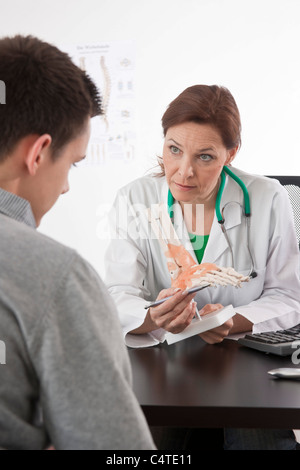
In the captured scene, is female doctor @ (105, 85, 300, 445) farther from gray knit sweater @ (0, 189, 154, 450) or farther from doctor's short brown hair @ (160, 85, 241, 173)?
gray knit sweater @ (0, 189, 154, 450)

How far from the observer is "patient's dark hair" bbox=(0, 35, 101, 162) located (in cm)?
72

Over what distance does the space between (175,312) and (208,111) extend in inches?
27.4

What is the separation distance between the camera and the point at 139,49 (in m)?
3.66

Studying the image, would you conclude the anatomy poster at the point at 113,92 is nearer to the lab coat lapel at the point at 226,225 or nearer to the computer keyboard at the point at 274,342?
the lab coat lapel at the point at 226,225

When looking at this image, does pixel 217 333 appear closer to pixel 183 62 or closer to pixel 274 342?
pixel 274 342

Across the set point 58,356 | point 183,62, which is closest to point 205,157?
point 58,356

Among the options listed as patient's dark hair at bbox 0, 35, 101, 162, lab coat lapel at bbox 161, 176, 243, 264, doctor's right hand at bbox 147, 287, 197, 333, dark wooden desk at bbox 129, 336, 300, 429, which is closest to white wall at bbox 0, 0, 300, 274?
lab coat lapel at bbox 161, 176, 243, 264

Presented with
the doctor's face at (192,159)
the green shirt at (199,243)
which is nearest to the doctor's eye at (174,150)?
the doctor's face at (192,159)

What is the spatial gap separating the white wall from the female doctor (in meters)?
1.72

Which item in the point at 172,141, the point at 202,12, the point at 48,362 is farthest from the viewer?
the point at 202,12

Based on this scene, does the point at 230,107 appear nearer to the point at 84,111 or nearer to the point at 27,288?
the point at 84,111

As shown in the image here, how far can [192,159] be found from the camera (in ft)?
5.64

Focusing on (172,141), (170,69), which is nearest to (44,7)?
(170,69)
